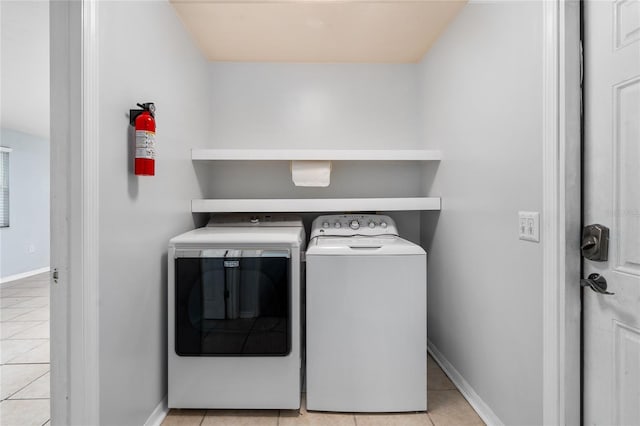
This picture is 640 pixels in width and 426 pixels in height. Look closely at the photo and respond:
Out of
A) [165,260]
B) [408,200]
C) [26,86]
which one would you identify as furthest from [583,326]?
[26,86]

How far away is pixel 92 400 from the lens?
1.20m

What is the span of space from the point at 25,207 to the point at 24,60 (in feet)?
12.3

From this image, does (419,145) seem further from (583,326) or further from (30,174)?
(30,174)

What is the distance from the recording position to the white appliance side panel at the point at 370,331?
70.1 inches

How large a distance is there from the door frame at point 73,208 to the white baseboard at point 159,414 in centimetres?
52

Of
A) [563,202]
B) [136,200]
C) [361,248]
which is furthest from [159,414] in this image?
[563,202]

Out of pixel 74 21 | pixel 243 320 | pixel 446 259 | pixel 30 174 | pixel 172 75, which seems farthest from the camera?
pixel 30 174

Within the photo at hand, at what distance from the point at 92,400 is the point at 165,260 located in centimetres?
76

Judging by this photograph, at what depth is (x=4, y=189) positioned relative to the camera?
5195 mm

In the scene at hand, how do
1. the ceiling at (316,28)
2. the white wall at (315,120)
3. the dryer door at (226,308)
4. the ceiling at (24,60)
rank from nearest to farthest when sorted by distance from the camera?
the dryer door at (226,308) < the ceiling at (316,28) < the ceiling at (24,60) < the white wall at (315,120)

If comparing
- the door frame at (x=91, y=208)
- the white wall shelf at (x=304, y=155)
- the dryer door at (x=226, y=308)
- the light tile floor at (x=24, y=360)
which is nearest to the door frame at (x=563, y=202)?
the door frame at (x=91, y=208)

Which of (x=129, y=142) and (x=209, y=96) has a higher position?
(x=209, y=96)

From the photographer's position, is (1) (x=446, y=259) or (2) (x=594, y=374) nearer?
(2) (x=594, y=374)

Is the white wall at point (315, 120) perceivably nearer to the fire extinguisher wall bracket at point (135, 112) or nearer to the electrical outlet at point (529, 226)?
the fire extinguisher wall bracket at point (135, 112)
